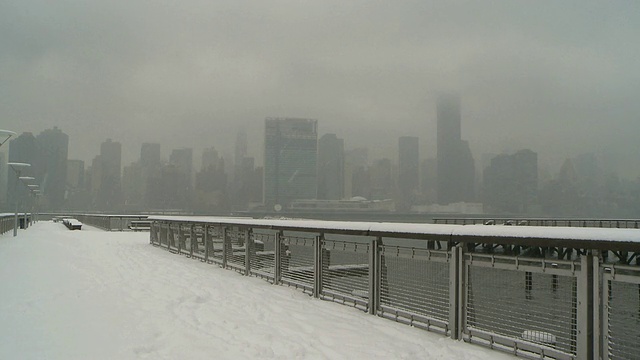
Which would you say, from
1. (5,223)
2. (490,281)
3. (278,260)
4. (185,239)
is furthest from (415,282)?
(5,223)

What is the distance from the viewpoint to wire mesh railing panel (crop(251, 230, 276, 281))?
1023 centimetres

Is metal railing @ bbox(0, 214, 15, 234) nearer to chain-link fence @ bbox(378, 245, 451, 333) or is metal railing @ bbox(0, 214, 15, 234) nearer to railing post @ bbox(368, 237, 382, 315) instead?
railing post @ bbox(368, 237, 382, 315)

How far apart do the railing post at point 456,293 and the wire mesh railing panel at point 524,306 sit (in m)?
0.09

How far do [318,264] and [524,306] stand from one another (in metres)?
3.85

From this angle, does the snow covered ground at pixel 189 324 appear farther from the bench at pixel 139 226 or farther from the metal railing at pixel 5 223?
the bench at pixel 139 226

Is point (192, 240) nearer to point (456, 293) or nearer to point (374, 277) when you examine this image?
point (374, 277)

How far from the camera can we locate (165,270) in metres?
11.9

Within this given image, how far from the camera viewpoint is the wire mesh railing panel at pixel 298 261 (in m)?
8.78

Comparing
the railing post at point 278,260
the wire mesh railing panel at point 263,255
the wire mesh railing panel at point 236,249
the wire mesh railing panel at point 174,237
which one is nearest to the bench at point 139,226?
the wire mesh railing panel at point 174,237

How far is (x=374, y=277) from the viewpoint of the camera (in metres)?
7.12

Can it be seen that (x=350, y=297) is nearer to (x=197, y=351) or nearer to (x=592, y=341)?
(x=197, y=351)

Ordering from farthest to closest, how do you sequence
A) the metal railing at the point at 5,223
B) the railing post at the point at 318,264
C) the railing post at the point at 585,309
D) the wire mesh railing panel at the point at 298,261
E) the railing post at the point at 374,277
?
1. the metal railing at the point at 5,223
2. the wire mesh railing panel at the point at 298,261
3. the railing post at the point at 318,264
4. the railing post at the point at 374,277
5. the railing post at the point at 585,309

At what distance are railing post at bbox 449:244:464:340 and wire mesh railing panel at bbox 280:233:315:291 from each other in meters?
3.20

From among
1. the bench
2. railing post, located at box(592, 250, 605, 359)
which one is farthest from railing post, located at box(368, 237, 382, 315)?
the bench
